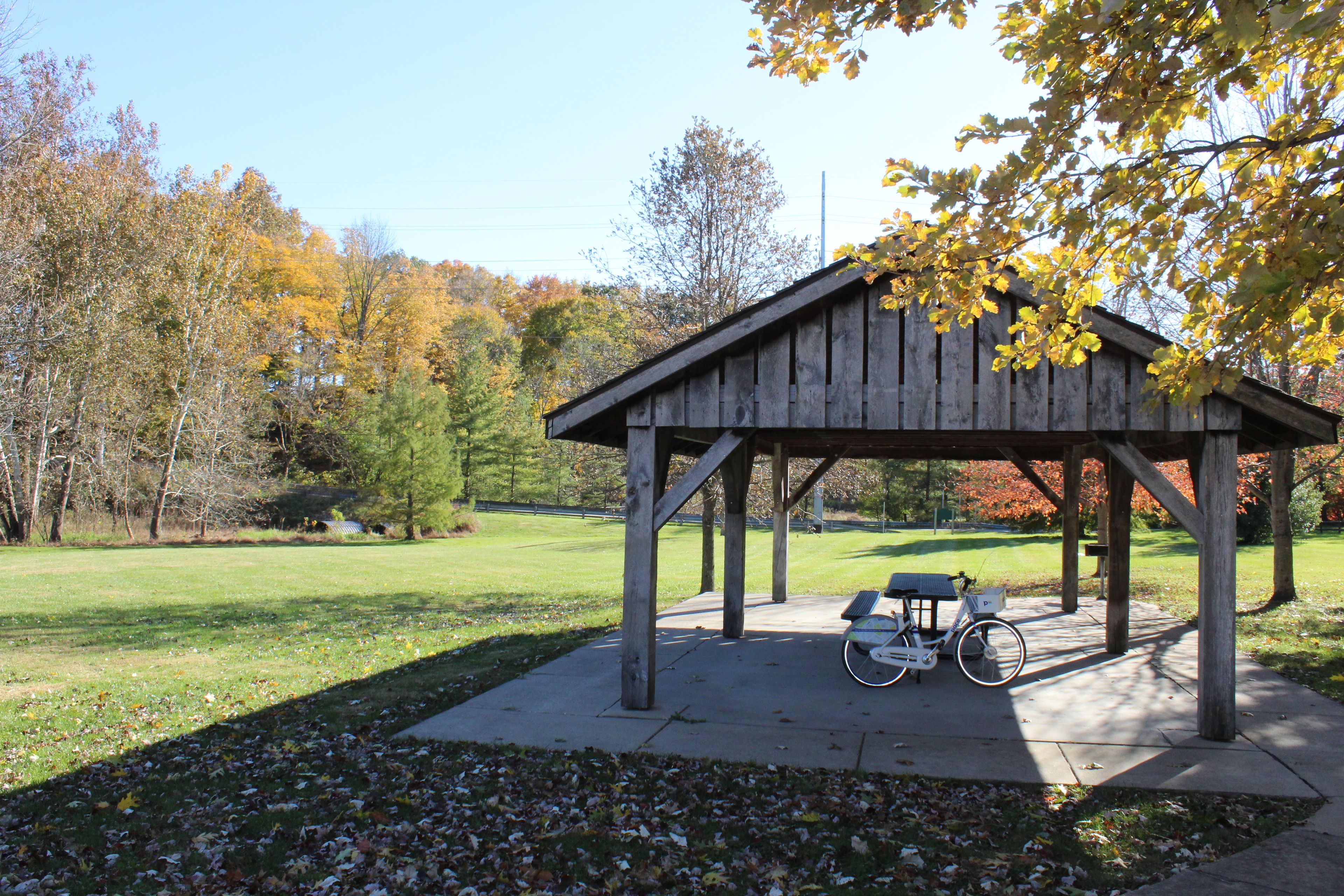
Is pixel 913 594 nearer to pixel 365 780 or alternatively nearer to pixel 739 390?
pixel 739 390

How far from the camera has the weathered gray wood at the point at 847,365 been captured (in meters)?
7.39

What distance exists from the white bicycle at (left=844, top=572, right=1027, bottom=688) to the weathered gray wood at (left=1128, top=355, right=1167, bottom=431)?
216 centimetres

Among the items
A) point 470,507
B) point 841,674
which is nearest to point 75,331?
point 470,507

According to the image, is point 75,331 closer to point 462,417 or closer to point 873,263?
point 462,417

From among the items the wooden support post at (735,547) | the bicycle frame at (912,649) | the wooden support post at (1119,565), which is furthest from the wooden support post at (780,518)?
the bicycle frame at (912,649)

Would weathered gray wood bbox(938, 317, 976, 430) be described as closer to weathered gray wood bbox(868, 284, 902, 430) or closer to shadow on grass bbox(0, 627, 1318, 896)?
weathered gray wood bbox(868, 284, 902, 430)

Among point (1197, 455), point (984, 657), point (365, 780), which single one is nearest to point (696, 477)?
point (365, 780)

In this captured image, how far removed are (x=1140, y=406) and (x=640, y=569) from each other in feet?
14.0

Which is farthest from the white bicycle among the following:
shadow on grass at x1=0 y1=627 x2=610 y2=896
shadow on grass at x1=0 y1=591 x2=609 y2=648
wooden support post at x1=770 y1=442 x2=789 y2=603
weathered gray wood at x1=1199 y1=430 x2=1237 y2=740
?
shadow on grass at x1=0 y1=591 x2=609 y2=648

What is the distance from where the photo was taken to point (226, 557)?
84.7 feet

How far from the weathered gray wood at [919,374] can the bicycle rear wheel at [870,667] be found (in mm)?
2467

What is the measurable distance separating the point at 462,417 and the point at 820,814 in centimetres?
4764

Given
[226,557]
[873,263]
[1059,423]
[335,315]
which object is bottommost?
[226,557]

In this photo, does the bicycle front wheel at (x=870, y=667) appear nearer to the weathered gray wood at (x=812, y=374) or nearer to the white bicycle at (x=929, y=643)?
the white bicycle at (x=929, y=643)
